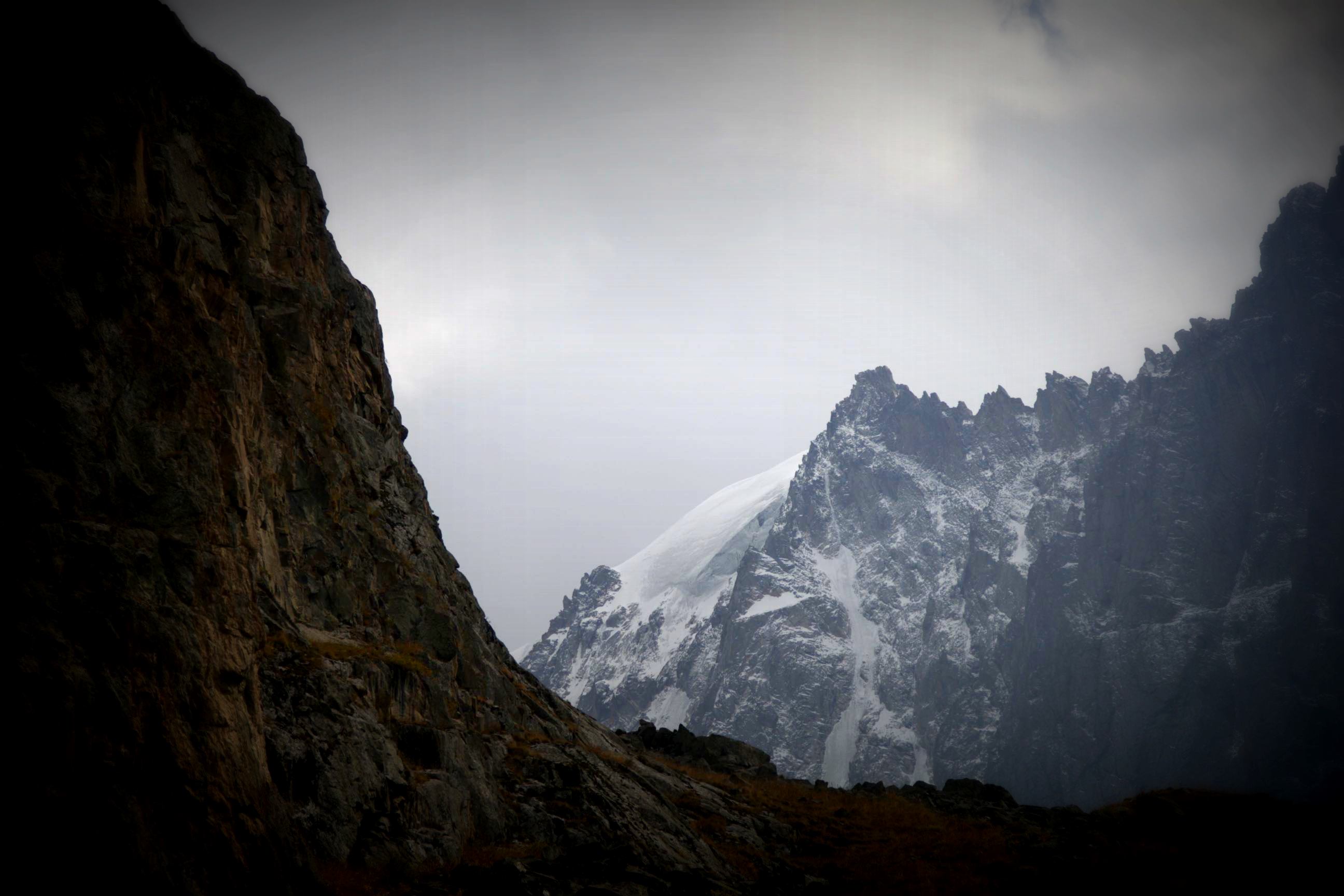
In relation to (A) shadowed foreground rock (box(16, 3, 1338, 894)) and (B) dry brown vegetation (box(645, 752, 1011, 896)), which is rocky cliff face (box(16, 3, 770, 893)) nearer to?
(A) shadowed foreground rock (box(16, 3, 1338, 894))

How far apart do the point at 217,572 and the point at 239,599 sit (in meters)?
0.80

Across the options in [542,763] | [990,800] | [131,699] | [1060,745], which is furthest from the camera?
[1060,745]

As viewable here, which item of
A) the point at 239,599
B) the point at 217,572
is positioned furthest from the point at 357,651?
the point at 217,572

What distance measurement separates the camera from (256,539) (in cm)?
1802

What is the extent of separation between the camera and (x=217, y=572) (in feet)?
41.7

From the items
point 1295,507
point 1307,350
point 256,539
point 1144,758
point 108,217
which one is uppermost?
point 1307,350

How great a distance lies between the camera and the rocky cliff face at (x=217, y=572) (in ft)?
34.1

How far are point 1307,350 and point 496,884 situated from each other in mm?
239727

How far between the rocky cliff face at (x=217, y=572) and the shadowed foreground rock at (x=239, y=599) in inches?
2.0

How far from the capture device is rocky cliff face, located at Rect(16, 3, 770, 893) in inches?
409

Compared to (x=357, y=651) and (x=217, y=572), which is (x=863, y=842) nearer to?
(x=357, y=651)

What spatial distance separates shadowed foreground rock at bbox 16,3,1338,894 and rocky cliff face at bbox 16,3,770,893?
51 millimetres

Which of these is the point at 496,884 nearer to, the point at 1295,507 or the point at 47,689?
the point at 47,689

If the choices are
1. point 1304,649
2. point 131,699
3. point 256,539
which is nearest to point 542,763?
point 256,539
